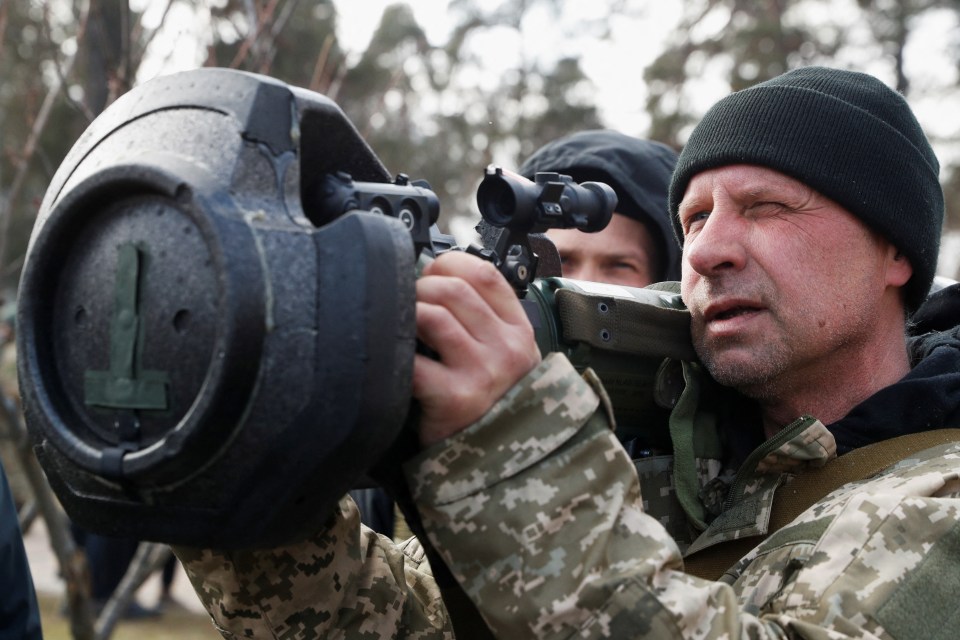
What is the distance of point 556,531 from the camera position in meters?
1.51

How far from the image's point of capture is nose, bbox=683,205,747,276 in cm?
227

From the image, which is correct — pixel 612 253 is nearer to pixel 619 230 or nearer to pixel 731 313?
pixel 619 230

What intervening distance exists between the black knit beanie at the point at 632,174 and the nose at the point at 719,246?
1.32 m

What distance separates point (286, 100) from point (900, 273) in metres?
1.68

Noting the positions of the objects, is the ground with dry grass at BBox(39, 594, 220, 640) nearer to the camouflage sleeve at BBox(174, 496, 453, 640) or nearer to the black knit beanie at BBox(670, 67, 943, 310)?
the camouflage sleeve at BBox(174, 496, 453, 640)

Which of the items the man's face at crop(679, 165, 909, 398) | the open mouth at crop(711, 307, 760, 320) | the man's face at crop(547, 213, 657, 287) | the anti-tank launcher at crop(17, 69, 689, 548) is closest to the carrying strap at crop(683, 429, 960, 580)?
the man's face at crop(679, 165, 909, 398)

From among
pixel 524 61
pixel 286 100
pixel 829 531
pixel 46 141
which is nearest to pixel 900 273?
pixel 829 531

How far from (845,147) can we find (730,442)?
729 millimetres

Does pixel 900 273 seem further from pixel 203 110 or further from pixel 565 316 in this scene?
pixel 203 110

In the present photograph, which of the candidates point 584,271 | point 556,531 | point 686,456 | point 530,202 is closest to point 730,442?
point 686,456

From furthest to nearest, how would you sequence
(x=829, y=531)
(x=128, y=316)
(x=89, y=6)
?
(x=89, y=6) → (x=829, y=531) → (x=128, y=316)

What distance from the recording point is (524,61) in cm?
1969

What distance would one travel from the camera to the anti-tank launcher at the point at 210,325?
129 centimetres

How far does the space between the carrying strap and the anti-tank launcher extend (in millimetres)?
966
